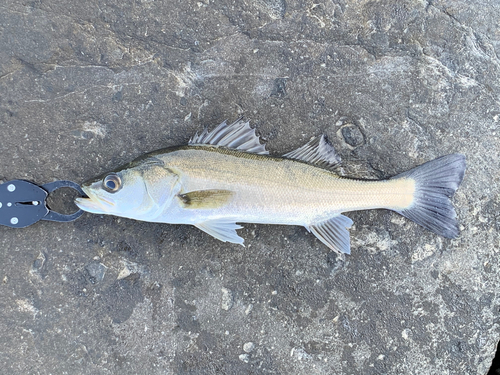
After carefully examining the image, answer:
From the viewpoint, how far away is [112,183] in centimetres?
257

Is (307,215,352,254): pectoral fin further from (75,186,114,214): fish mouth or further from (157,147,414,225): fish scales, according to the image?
(75,186,114,214): fish mouth

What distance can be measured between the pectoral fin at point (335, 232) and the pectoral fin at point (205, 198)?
0.73 m

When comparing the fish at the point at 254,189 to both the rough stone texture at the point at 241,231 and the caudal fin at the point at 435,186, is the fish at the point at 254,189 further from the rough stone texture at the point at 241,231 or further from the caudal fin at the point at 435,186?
the rough stone texture at the point at 241,231

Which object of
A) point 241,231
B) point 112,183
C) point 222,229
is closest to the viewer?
point 112,183

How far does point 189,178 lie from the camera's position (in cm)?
262

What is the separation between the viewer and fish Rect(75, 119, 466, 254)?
2605 mm

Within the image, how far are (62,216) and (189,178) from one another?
115 centimetres

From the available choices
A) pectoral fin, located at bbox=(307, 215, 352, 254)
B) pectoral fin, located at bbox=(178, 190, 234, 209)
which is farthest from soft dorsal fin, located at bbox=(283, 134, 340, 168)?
pectoral fin, located at bbox=(178, 190, 234, 209)

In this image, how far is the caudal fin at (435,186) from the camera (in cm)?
273

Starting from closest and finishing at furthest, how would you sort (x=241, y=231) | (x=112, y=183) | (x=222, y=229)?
(x=112, y=183)
(x=222, y=229)
(x=241, y=231)

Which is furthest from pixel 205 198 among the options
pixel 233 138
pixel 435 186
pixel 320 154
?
pixel 435 186

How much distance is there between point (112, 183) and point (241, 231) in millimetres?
1113

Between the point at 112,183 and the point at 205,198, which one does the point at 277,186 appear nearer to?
the point at 205,198

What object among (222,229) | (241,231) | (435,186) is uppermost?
(435,186)
